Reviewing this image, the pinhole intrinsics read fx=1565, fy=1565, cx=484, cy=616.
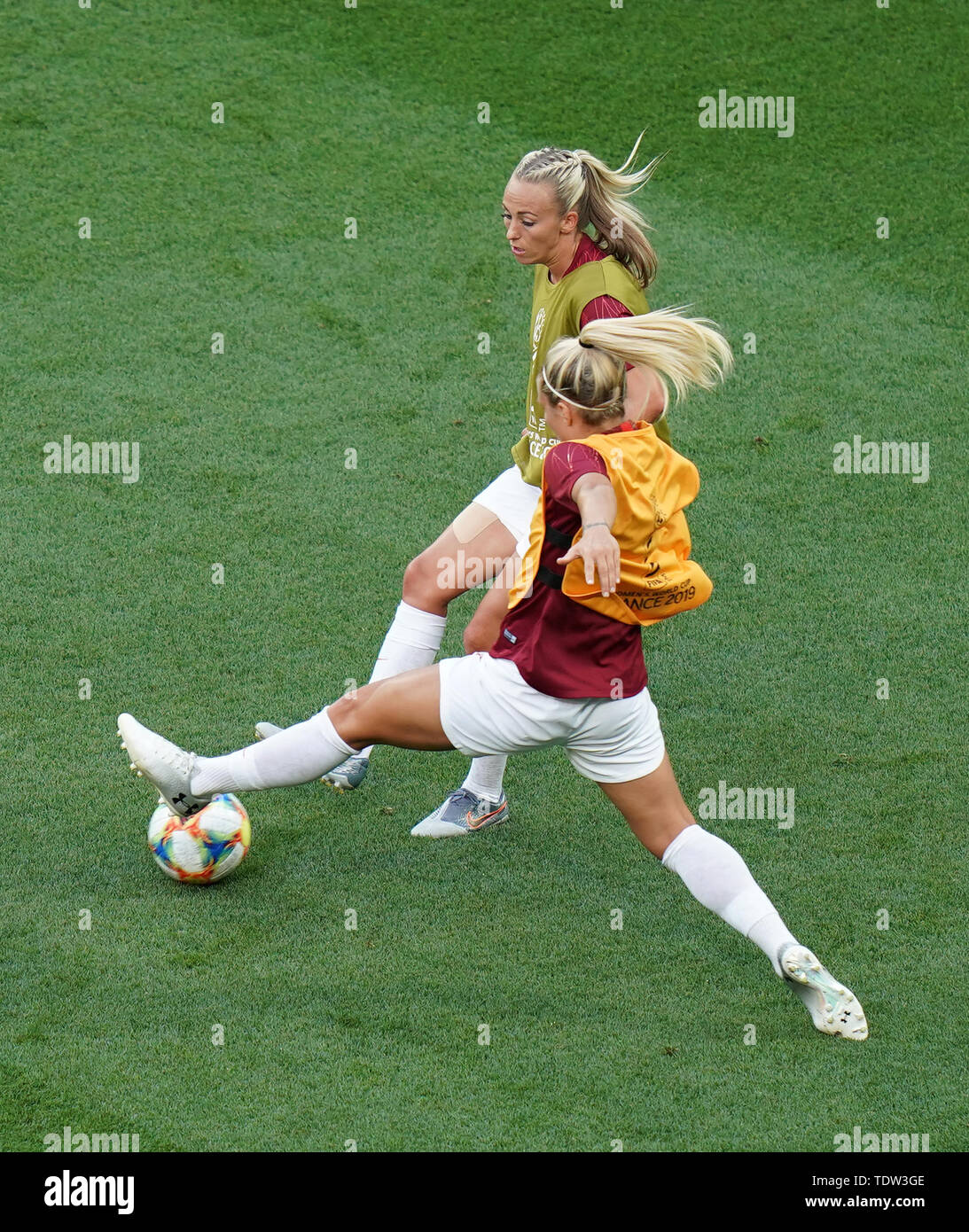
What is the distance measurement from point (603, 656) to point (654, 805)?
0.47m

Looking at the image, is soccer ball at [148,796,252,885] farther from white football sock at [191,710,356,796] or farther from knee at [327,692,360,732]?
knee at [327,692,360,732]

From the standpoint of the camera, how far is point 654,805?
166 inches

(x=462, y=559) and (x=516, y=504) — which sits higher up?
(x=516, y=504)

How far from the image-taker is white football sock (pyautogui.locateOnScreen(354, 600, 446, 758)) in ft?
16.9

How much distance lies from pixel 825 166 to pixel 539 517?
21.5 ft

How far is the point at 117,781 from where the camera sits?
5281 mm

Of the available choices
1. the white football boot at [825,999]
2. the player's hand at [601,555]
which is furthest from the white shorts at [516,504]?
the white football boot at [825,999]

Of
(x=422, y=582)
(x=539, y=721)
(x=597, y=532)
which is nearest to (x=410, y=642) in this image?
(x=422, y=582)

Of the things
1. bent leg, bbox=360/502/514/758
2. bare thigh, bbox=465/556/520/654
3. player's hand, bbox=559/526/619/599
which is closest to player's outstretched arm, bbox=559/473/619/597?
player's hand, bbox=559/526/619/599

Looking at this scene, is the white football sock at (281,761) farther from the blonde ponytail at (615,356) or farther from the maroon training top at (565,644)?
the blonde ponytail at (615,356)

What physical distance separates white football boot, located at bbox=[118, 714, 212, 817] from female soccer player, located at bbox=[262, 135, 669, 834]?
85 centimetres

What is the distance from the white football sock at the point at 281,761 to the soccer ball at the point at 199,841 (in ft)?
0.53

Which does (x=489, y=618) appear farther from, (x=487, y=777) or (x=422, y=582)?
(x=487, y=777)

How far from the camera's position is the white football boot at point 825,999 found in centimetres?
409
